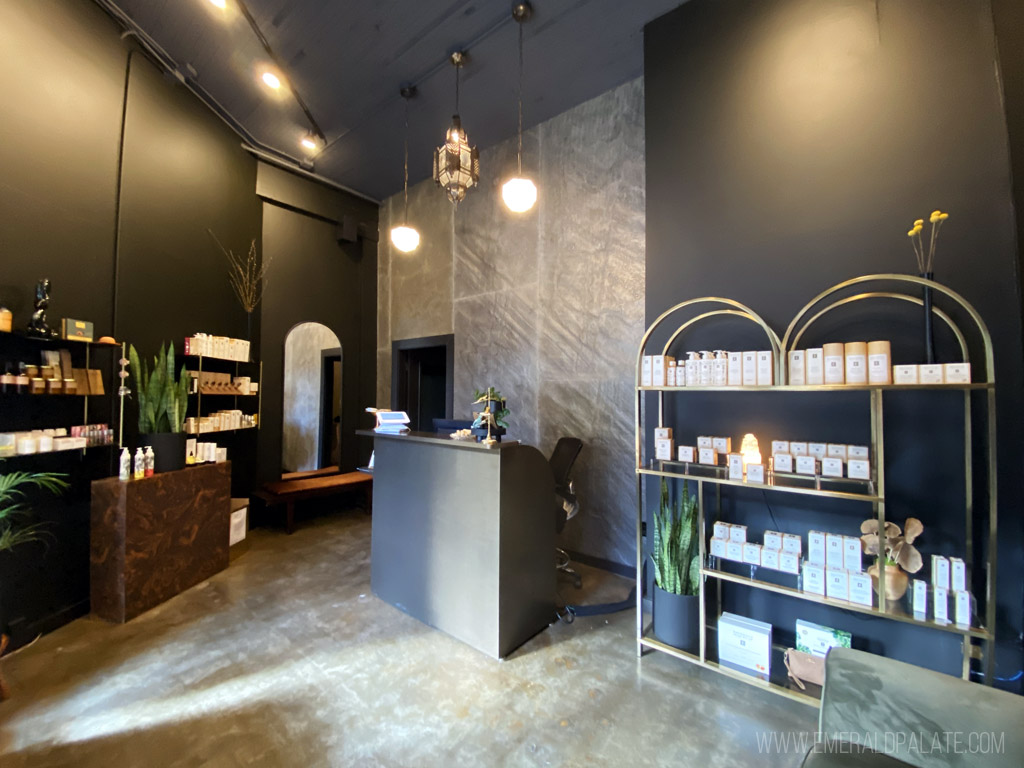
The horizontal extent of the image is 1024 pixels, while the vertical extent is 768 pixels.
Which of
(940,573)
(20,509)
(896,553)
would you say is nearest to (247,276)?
(20,509)

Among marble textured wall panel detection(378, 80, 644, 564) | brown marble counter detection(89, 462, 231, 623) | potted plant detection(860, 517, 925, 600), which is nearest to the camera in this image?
potted plant detection(860, 517, 925, 600)

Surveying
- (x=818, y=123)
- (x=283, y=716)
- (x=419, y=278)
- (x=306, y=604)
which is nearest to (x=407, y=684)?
(x=283, y=716)

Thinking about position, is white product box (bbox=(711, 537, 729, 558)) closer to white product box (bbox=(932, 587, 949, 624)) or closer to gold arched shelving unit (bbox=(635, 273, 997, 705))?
gold arched shelving unit (bbox=(635, 273, 997, 705))

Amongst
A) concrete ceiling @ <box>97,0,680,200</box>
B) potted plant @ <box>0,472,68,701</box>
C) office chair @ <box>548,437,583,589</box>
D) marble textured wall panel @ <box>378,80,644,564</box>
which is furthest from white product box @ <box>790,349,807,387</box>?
potted plant @ <box>0,472,68,701</box>

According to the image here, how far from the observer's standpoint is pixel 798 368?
189cm

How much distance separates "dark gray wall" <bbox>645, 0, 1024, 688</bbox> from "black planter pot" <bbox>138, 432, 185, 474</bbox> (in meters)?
3.63

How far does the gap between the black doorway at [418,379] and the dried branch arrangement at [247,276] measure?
1.77m

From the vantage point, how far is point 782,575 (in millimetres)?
2236

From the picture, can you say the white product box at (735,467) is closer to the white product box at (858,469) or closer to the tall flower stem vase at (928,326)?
the white product box at (858,469)

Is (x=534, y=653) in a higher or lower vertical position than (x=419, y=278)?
lower

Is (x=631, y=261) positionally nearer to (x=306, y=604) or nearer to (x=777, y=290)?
(x=777, y=290)

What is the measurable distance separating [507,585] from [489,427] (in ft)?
2.92

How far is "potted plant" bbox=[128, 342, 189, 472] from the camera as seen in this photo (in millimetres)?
2947

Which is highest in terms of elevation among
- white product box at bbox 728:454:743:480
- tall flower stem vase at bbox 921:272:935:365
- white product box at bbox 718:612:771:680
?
tall flower stem vase at bbox 921:272:935:365
